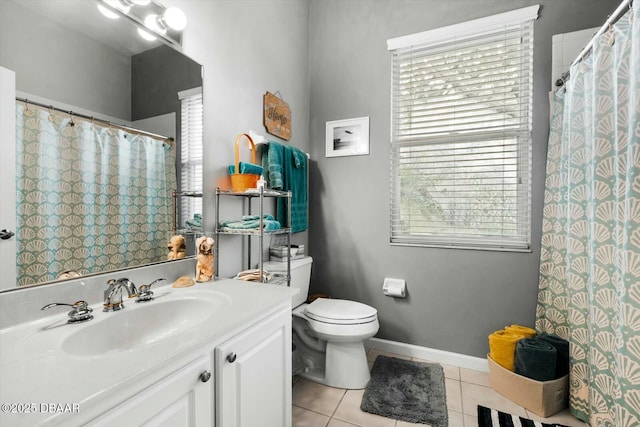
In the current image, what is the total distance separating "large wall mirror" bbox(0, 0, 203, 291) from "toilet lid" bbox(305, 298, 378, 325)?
0.82 metres

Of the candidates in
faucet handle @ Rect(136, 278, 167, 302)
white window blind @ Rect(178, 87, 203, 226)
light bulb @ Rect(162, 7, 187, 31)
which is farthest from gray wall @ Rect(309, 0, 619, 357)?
faucet handle @ Rect(136, 278, 167, 302)

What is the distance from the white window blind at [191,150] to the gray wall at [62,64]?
253 millimetres

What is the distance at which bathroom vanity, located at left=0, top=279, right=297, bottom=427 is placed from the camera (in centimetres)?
53

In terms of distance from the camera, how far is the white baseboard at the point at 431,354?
1950 mm

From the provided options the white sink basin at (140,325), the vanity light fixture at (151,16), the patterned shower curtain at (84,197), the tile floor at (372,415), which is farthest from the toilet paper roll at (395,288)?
the vanity light fixture at (151,16)

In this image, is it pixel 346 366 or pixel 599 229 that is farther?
pixel 346 366

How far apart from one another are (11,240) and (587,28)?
9.49ft

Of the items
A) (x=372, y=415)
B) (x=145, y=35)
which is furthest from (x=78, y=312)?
(x=372, y=415)

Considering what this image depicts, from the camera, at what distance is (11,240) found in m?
0.83

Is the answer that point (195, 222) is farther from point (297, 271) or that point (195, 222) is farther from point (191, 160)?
point (297, 271)

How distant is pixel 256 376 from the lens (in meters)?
0.96

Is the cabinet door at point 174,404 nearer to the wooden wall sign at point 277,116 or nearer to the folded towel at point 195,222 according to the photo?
the folded towel at point 195,222

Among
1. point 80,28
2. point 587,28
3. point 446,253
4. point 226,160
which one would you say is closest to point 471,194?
point 446,253

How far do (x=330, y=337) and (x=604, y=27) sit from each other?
193cm
